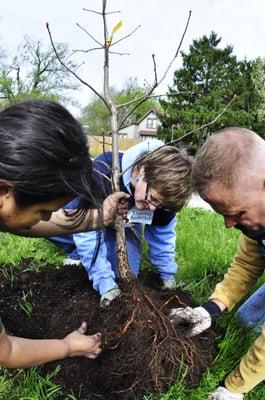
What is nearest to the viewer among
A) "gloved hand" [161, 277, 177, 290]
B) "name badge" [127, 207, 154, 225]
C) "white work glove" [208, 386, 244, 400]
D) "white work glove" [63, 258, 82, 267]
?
"white work glove" [208, 386, 244, 400]

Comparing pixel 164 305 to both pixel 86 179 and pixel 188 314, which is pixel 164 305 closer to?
pixel 188 314

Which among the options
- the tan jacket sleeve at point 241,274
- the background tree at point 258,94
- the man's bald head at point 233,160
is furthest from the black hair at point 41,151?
the background tree at point 258,94

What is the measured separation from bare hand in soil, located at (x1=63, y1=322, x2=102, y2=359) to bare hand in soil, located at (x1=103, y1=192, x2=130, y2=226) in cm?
62

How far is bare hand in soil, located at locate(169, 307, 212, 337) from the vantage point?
222cm

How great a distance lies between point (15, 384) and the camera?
211 centimetres

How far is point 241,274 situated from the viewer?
2445 millimetres

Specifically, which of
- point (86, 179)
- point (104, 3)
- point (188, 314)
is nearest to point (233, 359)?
point (188, 314)

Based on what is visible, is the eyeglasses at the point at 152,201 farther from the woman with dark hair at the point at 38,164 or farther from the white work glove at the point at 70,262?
the woman with dark hair at the point at 38,164

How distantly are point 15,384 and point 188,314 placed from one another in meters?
0.90

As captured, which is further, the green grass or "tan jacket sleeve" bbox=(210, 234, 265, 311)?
"tan jacket sleeve" bbox=(210, 234, 265, 311)

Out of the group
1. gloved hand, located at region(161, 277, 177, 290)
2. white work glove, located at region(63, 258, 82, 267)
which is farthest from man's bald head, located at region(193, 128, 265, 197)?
white work glove, located at region(63, 258, 82, 267)

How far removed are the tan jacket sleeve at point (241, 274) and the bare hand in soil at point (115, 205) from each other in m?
0.68

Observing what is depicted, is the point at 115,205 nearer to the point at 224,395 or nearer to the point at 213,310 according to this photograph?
the point at 213,310

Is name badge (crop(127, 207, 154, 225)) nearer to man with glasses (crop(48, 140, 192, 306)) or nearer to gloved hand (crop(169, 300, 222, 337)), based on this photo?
man with glasses (crop(48, 140, 192, 306))
